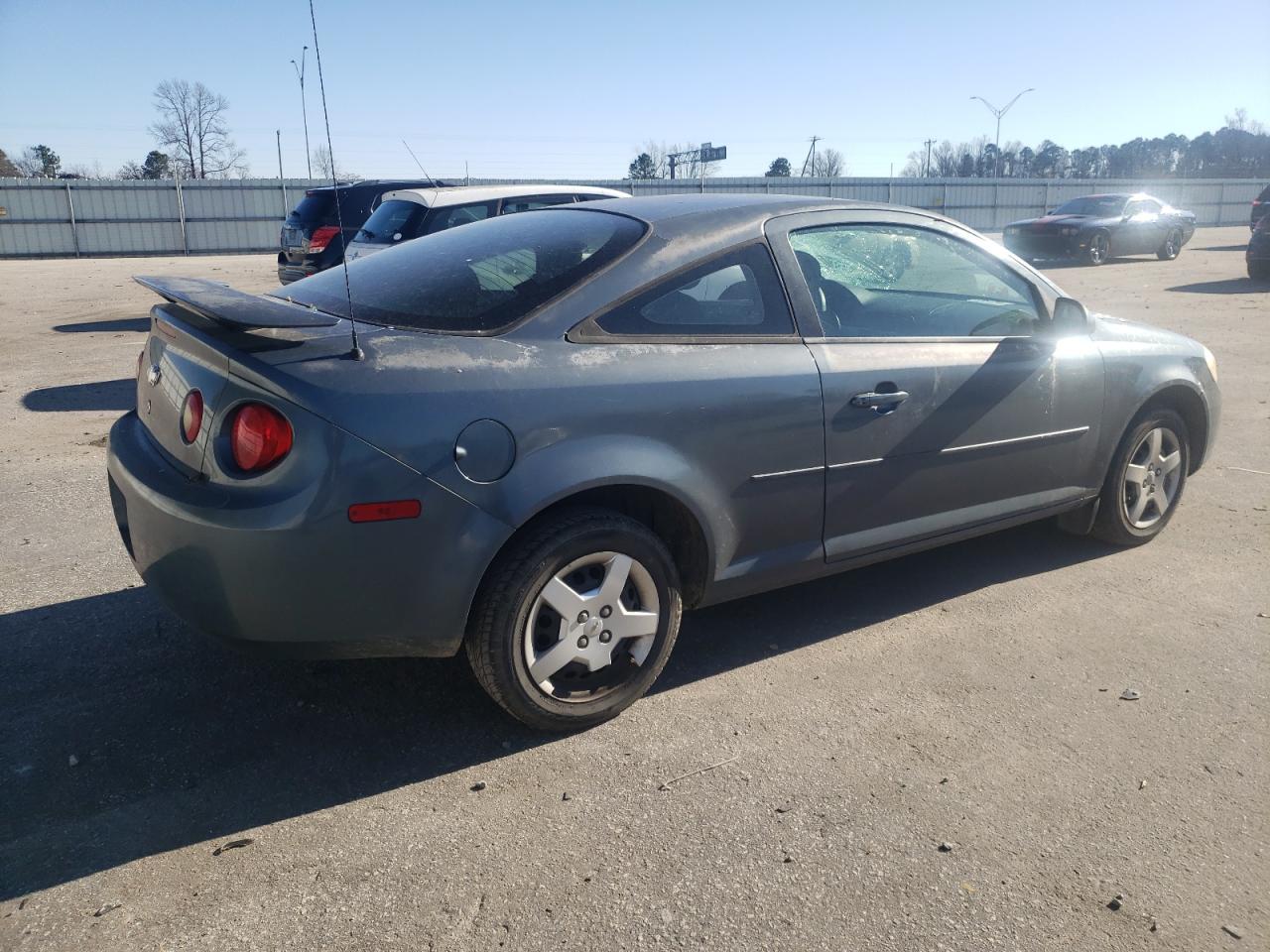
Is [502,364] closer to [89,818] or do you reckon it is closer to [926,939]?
[89,818]

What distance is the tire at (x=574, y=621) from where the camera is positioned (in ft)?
9.78

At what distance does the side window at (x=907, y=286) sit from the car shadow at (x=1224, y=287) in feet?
46.0

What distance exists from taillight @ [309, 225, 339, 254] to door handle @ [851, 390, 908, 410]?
8815mm

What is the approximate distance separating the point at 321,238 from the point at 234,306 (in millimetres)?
8846

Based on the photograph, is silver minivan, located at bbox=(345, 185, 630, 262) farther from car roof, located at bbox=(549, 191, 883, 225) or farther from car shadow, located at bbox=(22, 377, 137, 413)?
car roof, located at bbox=(549, 191, 883, 225)

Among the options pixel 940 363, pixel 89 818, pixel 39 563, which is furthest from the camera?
pixel 39 563

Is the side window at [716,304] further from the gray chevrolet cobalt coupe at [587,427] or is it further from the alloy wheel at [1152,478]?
the alloy wheel at [1152,478]

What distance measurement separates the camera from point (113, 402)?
7.91 meters

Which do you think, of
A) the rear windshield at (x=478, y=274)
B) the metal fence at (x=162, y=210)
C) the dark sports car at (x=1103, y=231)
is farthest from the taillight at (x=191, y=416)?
the metal fence at (x=162, y=210)

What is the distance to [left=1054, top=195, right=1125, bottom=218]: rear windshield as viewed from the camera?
891 inches

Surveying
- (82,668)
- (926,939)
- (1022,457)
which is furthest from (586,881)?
(1022,457)

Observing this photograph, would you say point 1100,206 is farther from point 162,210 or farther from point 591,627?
point 162,210

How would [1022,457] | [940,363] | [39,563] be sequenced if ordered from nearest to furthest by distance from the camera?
[940,363], [1022,457], [39,563]

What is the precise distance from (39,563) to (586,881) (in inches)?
127
